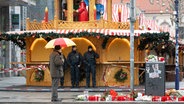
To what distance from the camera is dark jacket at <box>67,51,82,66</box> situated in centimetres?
2525

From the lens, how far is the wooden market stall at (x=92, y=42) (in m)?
25.8

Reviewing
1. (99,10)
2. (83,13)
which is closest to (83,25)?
(83,13)

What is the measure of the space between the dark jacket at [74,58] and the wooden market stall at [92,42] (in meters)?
0.80

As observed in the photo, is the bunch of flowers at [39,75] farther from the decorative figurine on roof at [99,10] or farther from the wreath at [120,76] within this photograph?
the decorative figurine on roof at [99,10]

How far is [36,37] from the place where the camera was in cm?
2658

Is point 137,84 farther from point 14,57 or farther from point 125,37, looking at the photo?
point 14,57

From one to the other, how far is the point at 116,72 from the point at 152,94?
24.2 feet

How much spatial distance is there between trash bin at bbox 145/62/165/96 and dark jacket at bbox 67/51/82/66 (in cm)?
620

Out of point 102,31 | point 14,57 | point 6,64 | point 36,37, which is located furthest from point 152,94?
point 14,57

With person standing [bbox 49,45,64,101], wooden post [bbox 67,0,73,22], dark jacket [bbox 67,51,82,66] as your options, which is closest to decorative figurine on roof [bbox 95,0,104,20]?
wooden post [bbox 67,0,73,22]

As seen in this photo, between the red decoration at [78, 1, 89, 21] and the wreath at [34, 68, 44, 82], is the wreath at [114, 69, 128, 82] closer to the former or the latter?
the red decoration at [78, 1, 89, 21]

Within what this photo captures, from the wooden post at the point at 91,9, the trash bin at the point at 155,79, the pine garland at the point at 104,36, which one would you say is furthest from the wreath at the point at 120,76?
the trash bin at the point at 155,79

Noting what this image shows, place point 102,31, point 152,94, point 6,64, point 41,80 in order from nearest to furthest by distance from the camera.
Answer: point 152,94, point 102,31, point 41,80, point 6,64

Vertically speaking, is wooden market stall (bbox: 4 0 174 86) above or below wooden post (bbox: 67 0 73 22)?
below
